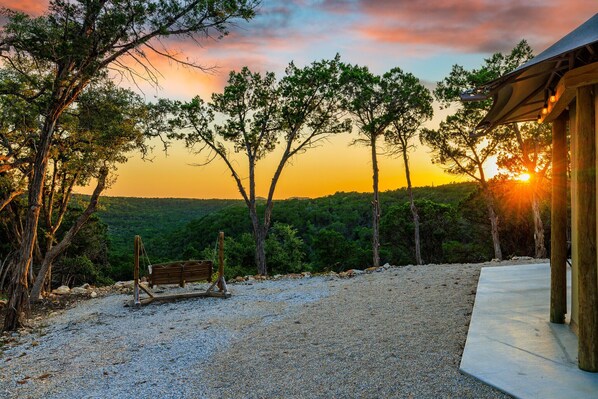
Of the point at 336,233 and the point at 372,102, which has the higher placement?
the point at 372,102

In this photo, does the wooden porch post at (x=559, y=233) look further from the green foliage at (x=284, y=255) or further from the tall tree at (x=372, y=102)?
the green foliage at (x=284, y=255)

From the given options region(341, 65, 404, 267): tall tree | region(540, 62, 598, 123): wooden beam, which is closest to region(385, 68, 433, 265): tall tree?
region(341, 65, 404, 267): tall tree

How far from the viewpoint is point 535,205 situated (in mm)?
15875

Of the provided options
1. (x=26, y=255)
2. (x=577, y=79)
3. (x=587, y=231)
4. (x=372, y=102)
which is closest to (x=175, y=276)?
(x=26, y=255)

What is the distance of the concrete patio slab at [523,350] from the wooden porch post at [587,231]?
22 centimetres

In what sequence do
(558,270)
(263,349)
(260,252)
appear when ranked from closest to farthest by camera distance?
(558,270) < (263,349) < (260,252)

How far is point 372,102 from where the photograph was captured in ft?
57.2

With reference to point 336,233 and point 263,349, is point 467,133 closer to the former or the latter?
point 336,233

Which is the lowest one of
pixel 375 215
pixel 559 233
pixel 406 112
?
pixel 559 233

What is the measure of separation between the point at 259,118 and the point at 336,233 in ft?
26.8

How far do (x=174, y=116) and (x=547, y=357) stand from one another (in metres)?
14.0

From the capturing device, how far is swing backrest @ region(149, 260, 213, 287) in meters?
8.62

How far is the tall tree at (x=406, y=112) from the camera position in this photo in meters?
17.4

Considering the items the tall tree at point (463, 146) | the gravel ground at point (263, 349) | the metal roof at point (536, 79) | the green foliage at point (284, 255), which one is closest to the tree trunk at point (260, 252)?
the green foliage at point (284, 255)
